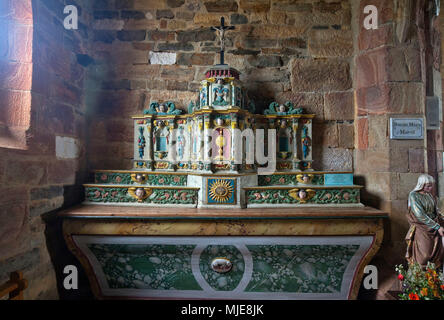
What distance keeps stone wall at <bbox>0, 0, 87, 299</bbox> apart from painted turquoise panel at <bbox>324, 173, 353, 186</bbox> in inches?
121

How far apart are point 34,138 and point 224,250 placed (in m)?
2.22

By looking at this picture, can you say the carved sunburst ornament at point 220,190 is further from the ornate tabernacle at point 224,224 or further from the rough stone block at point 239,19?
the rough stone block at point 239,19

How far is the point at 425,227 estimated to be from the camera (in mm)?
2266

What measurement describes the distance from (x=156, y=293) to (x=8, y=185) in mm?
1757

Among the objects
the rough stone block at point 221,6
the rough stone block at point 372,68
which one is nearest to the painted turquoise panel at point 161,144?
the rough stone block at point 221,6

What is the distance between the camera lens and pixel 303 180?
2.81 m

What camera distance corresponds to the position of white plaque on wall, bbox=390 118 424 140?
2703 millimetres

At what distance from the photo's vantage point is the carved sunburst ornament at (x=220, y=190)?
8.41 ft

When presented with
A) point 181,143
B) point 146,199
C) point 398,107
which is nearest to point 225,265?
point 146,199

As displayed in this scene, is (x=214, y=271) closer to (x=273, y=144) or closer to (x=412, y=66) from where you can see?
(x=273, y=144)

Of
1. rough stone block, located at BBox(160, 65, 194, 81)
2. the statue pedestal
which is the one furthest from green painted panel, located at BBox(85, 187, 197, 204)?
rough stone block, located at BBox(160, 65, 194, 81)

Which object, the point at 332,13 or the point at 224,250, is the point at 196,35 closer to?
the point at 332,13

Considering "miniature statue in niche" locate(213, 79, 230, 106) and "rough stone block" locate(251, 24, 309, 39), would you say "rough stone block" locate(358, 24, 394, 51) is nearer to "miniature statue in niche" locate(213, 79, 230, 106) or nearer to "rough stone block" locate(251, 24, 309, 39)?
"rough stone block" locate(251, 24, 309, 39)

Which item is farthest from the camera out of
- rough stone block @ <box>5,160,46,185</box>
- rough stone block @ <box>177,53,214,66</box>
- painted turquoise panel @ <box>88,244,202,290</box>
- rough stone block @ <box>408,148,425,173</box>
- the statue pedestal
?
rough stone block @ <box>177,53,214,66</box>
